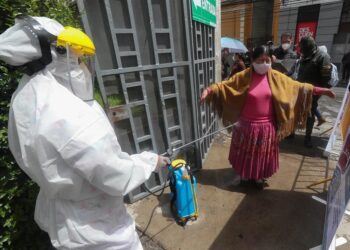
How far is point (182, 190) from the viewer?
7.63 ft

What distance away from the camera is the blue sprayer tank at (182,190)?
231 cm

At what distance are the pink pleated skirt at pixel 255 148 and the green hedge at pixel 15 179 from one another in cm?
204

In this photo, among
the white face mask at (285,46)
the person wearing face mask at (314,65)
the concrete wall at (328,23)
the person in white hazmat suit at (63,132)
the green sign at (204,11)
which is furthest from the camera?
the concrete wall at (328,23)

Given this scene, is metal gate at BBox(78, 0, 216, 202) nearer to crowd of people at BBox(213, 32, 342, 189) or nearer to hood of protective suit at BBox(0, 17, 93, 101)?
crowd of people at BBox(213, 32, 342, 189)

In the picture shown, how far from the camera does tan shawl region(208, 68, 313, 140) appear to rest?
233 centimetres

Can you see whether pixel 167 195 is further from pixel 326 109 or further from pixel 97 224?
pixel 326 109

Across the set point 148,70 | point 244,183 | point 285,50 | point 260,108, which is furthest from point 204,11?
point 285,50

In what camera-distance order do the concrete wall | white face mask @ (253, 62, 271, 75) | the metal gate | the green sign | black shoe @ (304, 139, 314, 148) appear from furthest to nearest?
the concrete wall → black shoe @ (304, 139, 314, 148) → the green sign → white face mask @ (253, 62, 271, 75) → the metal gate

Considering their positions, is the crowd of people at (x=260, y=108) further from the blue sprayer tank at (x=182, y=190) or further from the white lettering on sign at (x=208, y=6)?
the white lettering on sign at (x=208, y=6)

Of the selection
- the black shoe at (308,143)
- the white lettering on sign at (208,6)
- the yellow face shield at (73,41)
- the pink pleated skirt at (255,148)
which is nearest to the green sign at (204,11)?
the white lettering on sign at (208,6)

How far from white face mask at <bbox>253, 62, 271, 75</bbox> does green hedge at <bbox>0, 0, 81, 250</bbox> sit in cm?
178

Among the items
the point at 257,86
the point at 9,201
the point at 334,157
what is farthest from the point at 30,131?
the point at 334,157

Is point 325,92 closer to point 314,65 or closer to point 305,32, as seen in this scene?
point 314,65

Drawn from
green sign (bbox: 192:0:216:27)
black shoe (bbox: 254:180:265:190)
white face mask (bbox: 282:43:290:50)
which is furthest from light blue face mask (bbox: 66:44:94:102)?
white face mask (bbox: 282:43:290:50)
